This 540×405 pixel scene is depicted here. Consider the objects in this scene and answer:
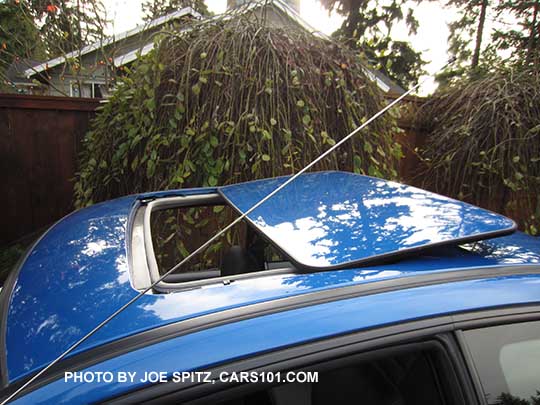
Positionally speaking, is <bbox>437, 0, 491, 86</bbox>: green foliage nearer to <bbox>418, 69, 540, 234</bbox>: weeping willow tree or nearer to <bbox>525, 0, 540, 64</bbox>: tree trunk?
<bbox>525, 0, 540, 64</bbox>: tree trunk

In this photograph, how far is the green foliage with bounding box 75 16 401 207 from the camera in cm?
315

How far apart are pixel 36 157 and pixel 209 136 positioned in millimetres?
2426

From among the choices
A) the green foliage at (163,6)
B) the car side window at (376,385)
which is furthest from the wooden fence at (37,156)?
the car side window at (376,385)

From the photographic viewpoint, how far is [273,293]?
3.32 feet

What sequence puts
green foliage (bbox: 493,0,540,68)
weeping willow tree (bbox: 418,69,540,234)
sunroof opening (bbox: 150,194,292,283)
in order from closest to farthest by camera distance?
1. sunroof opening (bbox: 150,194,292,283)
2. weeping willow tree (bbox: 418,69,540,234)
3. green foliage (bbox: 493,0,540,68)

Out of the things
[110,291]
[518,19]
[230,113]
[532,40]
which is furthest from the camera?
[518,19]

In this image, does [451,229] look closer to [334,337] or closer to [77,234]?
[334,337]

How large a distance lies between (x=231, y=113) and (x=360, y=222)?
2.11m

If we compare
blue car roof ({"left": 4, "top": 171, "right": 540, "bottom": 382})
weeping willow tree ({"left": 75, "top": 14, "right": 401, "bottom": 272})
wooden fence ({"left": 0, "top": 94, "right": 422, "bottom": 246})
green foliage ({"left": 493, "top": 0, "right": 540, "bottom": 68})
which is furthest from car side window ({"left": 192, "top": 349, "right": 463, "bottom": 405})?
green foliage ({"left": 493, "top": 0, "right": 540, "bottom": 68})

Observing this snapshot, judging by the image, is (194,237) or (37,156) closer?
(194,237)

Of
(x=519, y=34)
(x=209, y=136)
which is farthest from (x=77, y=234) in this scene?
(x=519, y=34)

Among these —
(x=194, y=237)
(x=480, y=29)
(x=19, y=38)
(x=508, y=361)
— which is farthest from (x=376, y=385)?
(x=480, y=29)

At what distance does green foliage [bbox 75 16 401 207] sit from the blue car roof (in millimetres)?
1697

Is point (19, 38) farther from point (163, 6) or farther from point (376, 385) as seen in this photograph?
point (376, 385)
